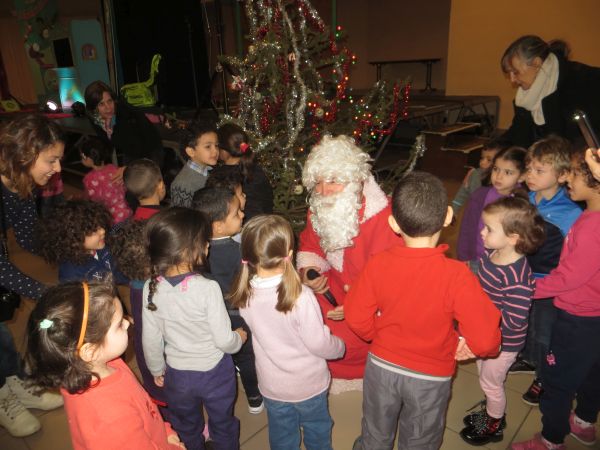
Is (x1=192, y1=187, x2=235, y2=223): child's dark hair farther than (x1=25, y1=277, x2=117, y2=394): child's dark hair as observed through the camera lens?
Yes

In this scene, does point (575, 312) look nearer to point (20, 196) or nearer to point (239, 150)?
point (239, 150)

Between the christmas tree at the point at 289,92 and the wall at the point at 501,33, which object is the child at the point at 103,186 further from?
the wall at the point at 501,33

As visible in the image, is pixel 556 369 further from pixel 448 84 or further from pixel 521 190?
pixel 448 84

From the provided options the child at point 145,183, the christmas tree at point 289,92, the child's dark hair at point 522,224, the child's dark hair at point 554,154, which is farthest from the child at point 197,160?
the child's dark hair at point 554,154

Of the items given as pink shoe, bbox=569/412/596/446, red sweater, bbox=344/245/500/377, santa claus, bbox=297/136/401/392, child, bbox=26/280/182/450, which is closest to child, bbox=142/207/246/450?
child, bbox=26/280/182/450

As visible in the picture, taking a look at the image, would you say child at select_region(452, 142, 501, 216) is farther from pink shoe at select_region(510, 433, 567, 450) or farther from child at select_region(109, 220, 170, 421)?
child at select_region(109, 220, 170, 421)

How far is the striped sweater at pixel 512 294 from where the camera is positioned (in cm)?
195

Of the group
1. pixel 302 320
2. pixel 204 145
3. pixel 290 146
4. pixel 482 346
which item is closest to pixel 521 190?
pixel 482 346

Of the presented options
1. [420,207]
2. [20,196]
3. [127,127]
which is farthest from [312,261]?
[127,127]

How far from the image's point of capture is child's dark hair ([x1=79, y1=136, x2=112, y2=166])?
3.90 metres

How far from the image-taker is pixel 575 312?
1.92 m

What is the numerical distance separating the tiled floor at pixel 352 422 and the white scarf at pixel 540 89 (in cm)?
193

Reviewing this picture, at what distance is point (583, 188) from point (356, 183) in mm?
1148

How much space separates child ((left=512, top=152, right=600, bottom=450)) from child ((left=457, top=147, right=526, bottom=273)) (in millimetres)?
684
